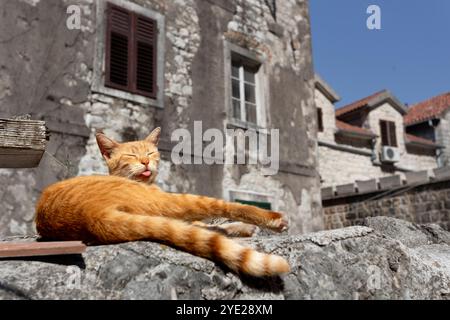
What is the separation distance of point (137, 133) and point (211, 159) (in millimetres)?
1694

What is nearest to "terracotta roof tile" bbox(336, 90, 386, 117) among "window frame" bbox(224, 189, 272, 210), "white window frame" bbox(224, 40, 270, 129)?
"white window frame" bbox(224, 40, 270, 129)

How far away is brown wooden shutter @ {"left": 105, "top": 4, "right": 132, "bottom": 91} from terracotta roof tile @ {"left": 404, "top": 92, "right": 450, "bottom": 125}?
1942 centimetres

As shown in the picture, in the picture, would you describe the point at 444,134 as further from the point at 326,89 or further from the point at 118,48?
the point at 118,48

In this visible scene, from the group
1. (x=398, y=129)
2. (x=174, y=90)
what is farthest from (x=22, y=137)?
(x=398, y=129)

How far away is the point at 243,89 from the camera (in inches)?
374

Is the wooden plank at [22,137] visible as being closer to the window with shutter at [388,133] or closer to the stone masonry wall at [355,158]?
the stone masonry wall at [355,158]

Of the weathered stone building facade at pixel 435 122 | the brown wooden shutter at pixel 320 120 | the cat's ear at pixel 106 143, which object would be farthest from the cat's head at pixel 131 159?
the weathered stone building facade at pixel 435 122

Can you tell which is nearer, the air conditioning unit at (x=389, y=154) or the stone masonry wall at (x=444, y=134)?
the air conditioning unit at (x=389, y=154)

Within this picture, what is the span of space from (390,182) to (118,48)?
8472 millimetres

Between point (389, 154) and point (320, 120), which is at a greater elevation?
point (320, 120)

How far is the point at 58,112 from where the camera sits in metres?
6.34

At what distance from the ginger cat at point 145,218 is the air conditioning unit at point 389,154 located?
17147 millimetres

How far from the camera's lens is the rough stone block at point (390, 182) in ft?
38.1
